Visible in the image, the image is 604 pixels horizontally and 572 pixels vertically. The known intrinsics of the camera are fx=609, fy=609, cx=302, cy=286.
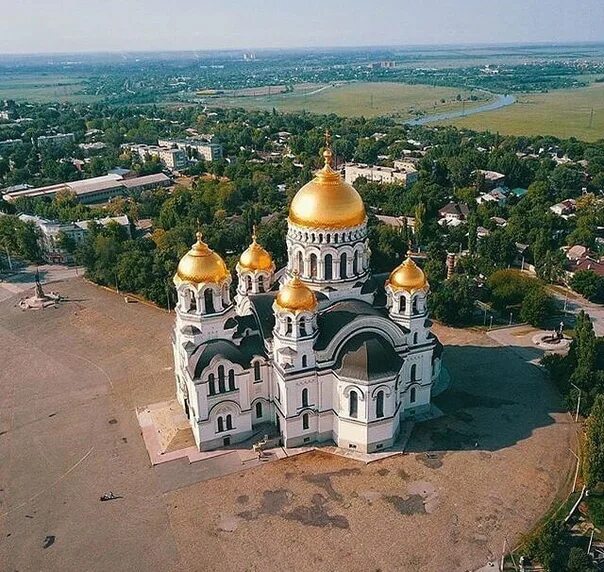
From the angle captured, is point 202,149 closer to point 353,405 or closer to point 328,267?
point 328,267

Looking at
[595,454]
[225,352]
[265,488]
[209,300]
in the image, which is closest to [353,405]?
[265,488]

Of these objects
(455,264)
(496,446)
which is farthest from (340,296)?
(455,264)

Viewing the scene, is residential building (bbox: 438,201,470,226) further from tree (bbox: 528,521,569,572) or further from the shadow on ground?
tree (bbox: 528,521,569,572)

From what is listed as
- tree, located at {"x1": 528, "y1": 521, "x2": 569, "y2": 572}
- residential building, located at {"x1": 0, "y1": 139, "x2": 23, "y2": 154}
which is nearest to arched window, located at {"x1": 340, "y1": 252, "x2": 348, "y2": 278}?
tree, located at {"x1": 528, "y1": 521, "x2": 569, "y2": 572}

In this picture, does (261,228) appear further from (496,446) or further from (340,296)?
(496,446)

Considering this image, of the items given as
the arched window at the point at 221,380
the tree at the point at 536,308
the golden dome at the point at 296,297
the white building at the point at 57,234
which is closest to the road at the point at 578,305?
the tree at the point at 536,308

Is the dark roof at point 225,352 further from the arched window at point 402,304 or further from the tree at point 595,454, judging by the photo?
the tree at point 595,454
